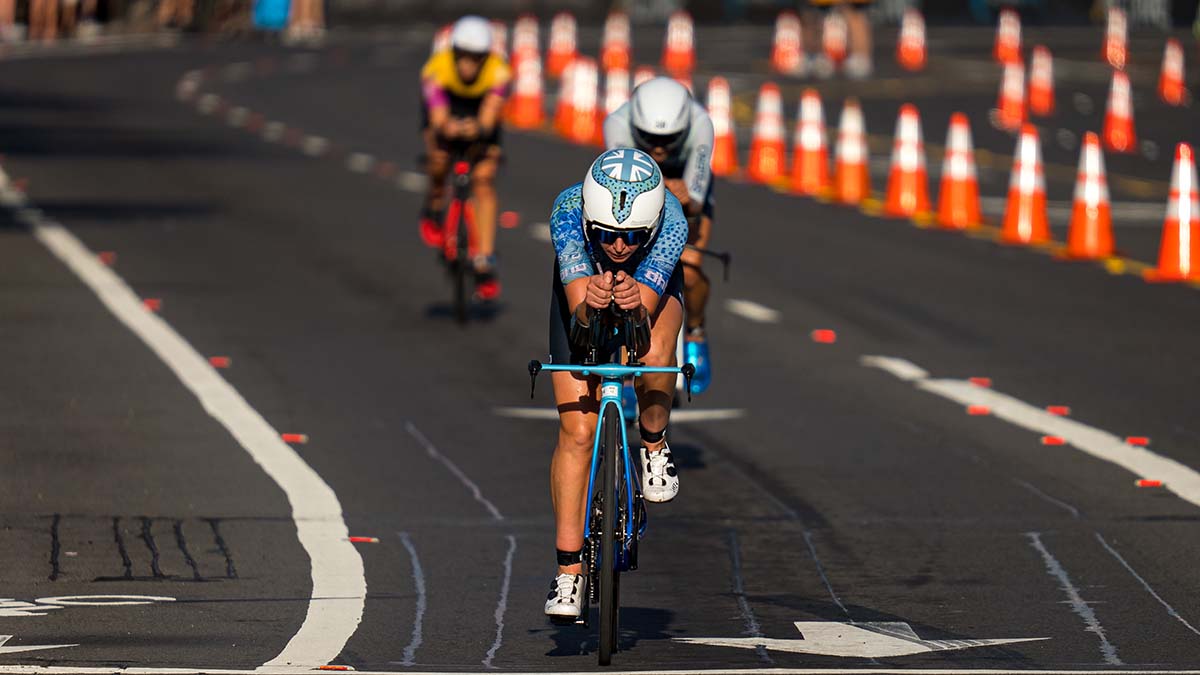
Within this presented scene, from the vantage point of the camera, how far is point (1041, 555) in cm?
1050

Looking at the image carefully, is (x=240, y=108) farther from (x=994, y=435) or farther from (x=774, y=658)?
(x=774, y=658)

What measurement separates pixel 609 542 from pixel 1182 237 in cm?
1412

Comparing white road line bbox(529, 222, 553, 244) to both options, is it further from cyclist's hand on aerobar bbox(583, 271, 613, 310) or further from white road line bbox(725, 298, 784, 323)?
cyclist's hand on aerobar bbox(583, 271, 613, 310)

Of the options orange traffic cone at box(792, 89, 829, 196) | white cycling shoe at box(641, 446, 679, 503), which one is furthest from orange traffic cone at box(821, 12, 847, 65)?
white cycling shoe at box(641, 446, 679, 503)

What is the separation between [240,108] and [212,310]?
66.1 ft

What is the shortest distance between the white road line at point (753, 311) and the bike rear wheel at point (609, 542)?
10.1 metres

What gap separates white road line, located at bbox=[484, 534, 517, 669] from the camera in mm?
8625

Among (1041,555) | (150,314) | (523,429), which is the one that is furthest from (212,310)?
(1041,555)

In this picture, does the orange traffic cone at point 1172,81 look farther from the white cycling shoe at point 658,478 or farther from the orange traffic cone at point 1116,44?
the white cycling shoe at point 658,478

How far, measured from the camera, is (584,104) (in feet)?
117

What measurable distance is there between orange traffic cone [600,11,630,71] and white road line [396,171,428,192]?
53.7 feet

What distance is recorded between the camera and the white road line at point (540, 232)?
2362 cm

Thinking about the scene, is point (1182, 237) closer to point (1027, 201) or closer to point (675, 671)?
point (1027, 201)

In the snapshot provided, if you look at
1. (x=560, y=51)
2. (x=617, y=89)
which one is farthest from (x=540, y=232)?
(x=560, y=51)
